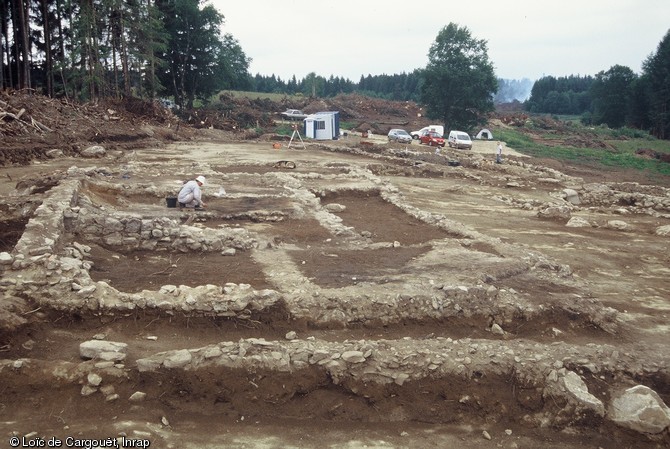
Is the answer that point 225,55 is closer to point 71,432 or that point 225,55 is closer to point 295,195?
point 295,195

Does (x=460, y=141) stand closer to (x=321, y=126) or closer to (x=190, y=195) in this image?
(x=321, y=126)

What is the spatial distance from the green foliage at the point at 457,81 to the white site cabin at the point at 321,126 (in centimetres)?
1461

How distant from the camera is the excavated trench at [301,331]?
5398 millimetres

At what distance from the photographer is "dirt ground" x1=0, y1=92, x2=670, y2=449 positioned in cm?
516

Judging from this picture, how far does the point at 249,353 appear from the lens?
570 cm

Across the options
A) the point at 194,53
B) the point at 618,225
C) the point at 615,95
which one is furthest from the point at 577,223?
the point at 615,95

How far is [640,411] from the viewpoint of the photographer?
17.5 ft

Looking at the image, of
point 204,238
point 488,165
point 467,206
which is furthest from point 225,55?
point 204,238

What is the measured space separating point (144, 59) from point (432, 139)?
873 inches

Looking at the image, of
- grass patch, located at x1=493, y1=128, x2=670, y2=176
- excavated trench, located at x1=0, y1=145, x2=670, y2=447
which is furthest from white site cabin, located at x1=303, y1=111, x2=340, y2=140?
excavated trench, located at x1=0, y1=145, x2=670, y2=447

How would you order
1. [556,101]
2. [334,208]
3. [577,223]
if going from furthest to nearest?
[556,101] < [577,223] < [334,208]

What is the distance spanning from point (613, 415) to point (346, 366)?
299 centimetres

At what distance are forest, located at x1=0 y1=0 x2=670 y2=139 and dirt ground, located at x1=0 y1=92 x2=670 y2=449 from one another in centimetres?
2331

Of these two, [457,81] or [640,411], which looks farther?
[457,81]
